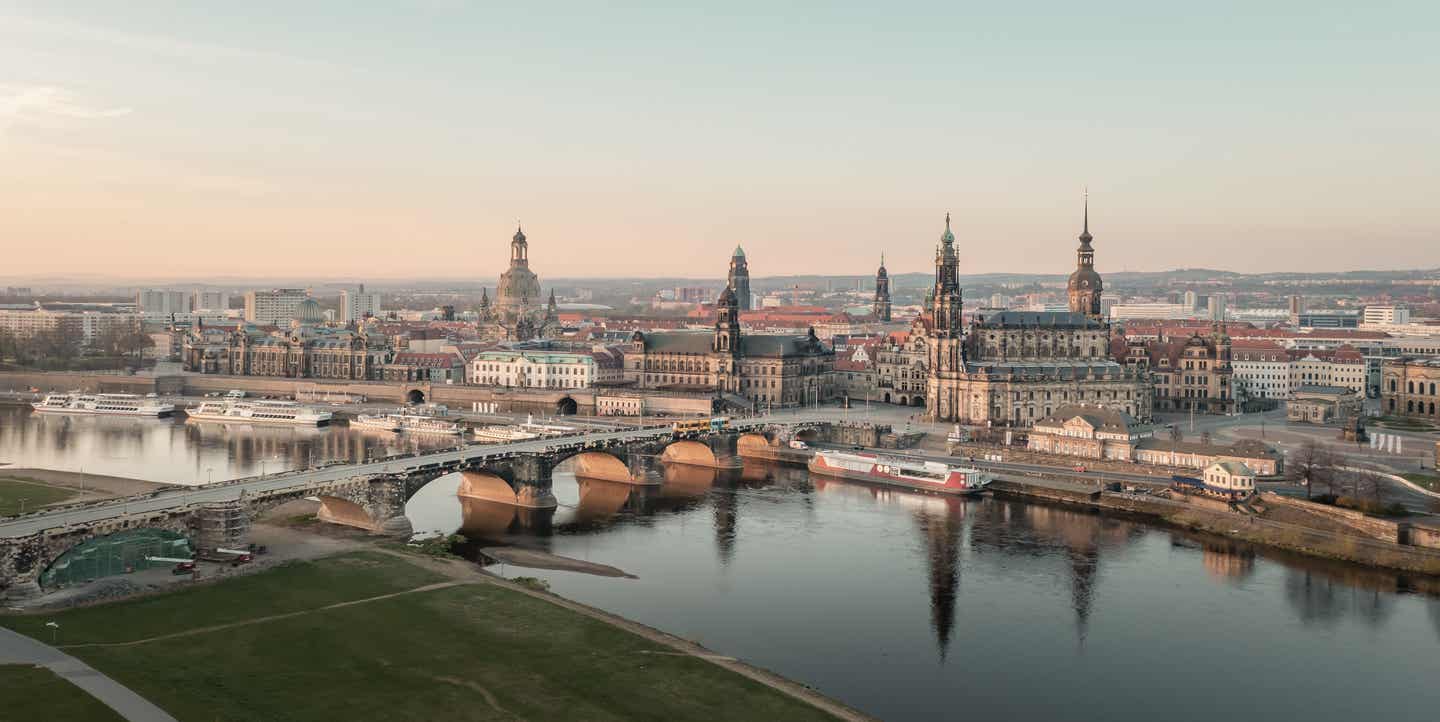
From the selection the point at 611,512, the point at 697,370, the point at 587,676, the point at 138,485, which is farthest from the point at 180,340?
the point at 587,676

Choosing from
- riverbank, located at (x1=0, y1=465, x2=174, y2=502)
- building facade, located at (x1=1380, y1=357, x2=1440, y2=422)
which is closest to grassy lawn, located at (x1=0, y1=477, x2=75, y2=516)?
riverbank, located at (x1=0, y1=465, x2=174, y2=502)

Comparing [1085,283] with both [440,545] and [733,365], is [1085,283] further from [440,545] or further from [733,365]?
[440,545]

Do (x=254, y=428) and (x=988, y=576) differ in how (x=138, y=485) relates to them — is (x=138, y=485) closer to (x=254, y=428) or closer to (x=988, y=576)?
(x=254, y=428)

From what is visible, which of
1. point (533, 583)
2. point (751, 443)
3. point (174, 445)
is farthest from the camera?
point (751, 443)

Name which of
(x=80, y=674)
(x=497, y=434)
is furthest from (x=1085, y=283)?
(x=80, y=674)

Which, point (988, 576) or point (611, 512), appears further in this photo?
point (611, 512)

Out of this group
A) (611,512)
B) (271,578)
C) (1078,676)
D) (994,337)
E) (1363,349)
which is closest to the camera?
(1078,676)

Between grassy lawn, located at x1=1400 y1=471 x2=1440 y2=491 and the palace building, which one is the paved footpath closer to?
grassy lawn, located at x1=1400 y1=471 x2=1440 y2=491
